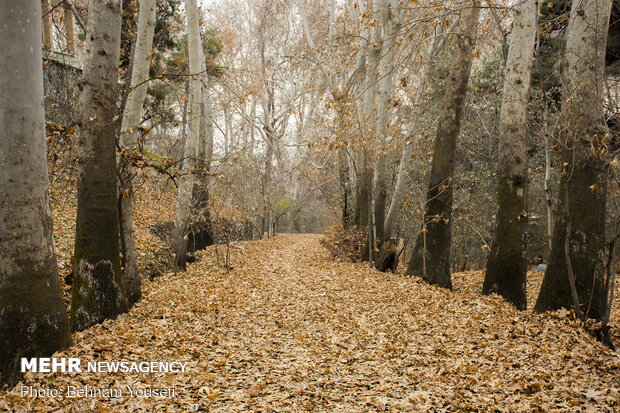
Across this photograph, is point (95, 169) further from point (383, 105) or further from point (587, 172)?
point (383, 105)

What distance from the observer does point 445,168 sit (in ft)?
24.3

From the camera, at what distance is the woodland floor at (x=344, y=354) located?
308 cm

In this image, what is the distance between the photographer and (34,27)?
3.09 meters

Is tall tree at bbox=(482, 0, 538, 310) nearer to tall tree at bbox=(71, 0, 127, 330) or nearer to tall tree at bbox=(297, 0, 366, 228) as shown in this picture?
tall tree at bbox=(297, 0, 366, 228)

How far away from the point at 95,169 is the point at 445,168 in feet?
19.1

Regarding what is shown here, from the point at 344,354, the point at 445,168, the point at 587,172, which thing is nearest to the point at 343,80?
the point at 445,168

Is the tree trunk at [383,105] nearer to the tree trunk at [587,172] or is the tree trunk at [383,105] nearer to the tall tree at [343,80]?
the tall tree at [343,80]

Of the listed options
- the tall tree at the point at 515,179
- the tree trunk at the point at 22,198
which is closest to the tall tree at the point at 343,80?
the tall tree at the point at 515,179

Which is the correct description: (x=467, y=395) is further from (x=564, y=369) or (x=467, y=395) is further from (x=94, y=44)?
(x=94, y=44)

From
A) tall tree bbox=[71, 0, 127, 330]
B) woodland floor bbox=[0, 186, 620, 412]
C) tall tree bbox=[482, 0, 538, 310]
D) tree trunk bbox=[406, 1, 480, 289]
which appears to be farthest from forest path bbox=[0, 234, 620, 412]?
tree trunk bbox=[406, 1, 480, 289]

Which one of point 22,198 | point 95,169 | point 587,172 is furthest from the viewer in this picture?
point 587,172

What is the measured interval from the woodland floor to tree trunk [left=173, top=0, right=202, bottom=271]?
1.56 m

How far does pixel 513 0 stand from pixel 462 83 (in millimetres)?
5396

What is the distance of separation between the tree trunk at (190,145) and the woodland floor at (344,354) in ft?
5.13
